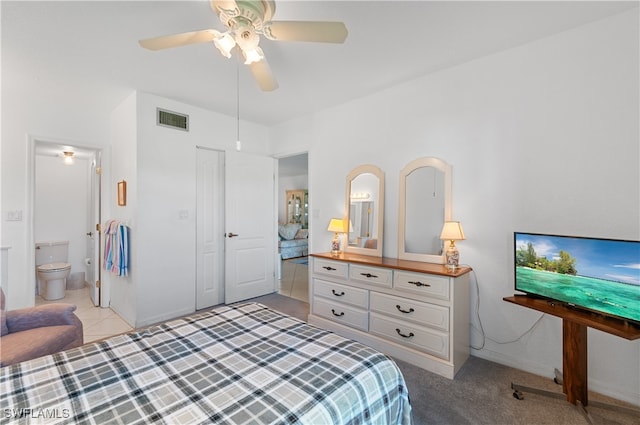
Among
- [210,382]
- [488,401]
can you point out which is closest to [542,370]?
[488,401]

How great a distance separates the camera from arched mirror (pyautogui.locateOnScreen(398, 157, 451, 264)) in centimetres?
266

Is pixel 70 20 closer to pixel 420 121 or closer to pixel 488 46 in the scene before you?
pixel 420 121

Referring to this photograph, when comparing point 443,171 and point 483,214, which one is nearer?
point 483,214

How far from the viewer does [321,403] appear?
0.98 meters

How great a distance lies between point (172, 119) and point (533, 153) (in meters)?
3.66

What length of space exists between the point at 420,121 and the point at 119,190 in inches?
139

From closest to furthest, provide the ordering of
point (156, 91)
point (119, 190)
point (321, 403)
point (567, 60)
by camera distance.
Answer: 1. point (321, 403)
2. point (567, 60)
3. point (156, 91)
4. point (119, 190)

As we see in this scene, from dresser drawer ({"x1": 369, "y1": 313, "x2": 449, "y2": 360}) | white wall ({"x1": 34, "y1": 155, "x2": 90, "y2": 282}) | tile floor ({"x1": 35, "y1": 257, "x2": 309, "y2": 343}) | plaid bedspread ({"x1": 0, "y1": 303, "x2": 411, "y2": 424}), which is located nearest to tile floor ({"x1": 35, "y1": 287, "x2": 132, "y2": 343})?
tile floor ({"x1": 35, "y1": 257, "x2": 309, "y2": 343})

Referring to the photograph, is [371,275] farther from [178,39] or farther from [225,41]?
[178,39]

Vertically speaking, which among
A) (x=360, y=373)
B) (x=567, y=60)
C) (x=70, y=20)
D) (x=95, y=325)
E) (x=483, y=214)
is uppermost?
(x=70, y=20)

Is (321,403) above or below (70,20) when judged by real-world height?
below

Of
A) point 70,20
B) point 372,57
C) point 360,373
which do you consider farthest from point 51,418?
point 372,57

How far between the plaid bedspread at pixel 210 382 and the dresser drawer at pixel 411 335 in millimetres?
1118

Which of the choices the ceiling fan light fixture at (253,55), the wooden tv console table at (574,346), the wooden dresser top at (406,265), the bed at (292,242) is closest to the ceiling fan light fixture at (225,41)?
the ceiling fan light fixture at (253,55)
